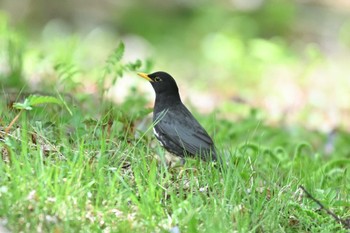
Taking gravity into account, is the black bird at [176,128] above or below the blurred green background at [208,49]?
above

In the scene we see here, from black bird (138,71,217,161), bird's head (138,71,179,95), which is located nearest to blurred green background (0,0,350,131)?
bird's head (138,71,179,95)

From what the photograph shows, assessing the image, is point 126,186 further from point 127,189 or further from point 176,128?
point 176,128

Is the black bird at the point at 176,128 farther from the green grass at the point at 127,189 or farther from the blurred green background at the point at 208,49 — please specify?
the blurred green background at the point at 208,49

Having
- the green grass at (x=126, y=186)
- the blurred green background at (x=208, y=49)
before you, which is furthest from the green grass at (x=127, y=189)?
the blurred green background at (x=208, y=49)

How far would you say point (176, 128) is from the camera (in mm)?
5418

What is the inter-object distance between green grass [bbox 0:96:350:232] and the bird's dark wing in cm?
25

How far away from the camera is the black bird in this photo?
5.17 metres

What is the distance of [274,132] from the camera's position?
7707 mm

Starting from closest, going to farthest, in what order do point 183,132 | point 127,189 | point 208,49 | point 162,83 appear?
point 127,189, point 183,132, point 162,83, point 208,49

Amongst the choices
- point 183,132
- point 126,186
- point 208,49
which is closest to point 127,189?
point 126,186

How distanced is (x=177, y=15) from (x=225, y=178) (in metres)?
11.3

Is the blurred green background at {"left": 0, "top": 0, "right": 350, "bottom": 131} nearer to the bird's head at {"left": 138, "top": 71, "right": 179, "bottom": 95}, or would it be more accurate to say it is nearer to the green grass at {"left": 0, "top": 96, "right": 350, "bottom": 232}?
the bird's head at {"left": 138, "top": 71, "right": 179, "bottom": 95}

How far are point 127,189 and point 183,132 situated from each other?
1.39 meters

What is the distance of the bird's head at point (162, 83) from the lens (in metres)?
5.85
